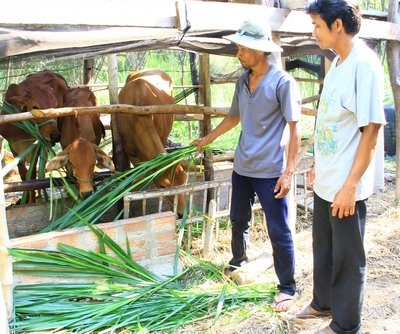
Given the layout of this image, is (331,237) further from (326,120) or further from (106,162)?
(106,162)

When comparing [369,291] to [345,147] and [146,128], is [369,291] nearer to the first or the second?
[345,147]

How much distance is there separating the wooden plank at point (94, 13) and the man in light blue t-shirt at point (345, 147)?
1163 mm

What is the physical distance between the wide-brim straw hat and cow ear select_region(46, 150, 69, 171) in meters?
1.99

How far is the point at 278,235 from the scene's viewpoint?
3.63 m

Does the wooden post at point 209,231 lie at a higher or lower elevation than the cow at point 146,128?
A: lower

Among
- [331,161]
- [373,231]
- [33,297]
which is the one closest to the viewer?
[331,161]

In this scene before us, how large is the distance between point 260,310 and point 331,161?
133 cm

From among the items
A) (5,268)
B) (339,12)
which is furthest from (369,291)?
(5,268)

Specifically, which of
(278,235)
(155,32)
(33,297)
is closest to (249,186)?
(278,235)

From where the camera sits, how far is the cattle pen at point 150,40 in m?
3.28

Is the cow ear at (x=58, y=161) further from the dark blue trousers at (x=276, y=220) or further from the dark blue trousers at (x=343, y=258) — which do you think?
the dark blue trousers at (x=343, y=258)

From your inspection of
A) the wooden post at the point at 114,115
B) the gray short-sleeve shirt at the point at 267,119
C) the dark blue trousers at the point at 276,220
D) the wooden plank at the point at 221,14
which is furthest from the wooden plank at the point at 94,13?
the wooden post at the point at 114,115

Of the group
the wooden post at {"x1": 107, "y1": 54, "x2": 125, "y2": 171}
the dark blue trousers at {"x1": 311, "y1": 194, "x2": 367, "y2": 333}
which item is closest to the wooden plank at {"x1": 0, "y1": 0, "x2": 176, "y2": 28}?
the dark blue trousers at {"x1": 311, "y1": 194, "x2": 367, "y2": 333}

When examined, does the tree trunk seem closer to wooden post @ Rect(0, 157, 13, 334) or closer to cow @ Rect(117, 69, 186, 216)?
cow @ Rect(117, 69, 186, 216)
